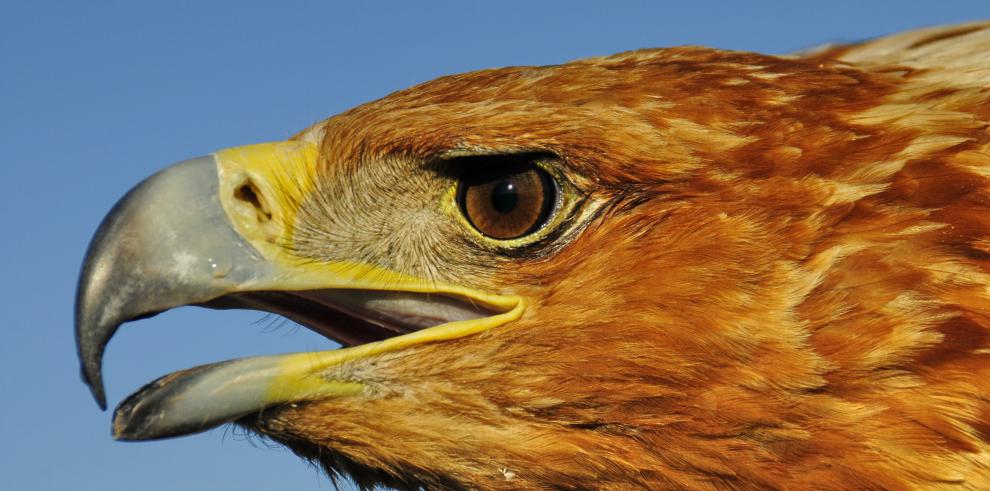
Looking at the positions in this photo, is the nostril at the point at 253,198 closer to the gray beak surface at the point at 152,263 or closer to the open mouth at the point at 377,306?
the gray beak surface at the point at 152,263

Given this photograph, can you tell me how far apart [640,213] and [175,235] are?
1392mm

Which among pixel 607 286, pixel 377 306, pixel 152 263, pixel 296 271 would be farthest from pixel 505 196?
pixel 152 263

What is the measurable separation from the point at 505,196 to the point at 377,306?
541mm

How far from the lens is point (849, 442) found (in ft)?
11.6

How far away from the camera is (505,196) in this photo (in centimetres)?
380

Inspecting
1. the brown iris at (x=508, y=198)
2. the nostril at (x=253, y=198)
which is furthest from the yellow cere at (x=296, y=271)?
the brown iris at (x=508, y=198)

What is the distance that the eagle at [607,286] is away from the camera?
Result: 354cm

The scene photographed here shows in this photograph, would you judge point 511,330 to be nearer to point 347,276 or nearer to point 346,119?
point 347,276

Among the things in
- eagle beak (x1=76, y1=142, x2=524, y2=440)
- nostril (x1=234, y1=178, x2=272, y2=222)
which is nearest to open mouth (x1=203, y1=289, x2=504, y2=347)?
eagle beak (x1=76, y1=142, x2=524, y2=440)

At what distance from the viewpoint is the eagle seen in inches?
139

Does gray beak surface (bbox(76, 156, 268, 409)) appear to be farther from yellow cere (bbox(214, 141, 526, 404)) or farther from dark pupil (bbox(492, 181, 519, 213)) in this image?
dark pupil (bbox(492, 181, 519, 213))

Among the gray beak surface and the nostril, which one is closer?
the gray beak surface

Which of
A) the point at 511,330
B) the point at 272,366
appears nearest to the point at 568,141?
the point at 511,330

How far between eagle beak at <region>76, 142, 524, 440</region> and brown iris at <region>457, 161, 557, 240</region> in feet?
0.72
